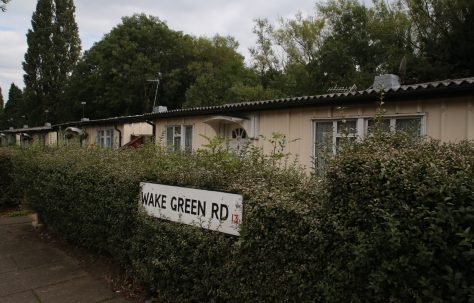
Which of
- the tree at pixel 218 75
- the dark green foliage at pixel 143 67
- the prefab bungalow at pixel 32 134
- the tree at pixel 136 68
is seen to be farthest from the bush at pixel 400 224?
the tree at pixel 136 68

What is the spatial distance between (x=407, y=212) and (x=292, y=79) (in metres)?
33.4

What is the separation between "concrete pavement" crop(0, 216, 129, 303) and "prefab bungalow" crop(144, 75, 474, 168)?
2.18m

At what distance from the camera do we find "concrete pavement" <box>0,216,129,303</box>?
4887mm

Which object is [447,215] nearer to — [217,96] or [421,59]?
[421,59]

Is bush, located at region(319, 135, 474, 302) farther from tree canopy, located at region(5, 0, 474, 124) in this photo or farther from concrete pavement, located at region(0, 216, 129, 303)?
tree canopy, located at region(5, 0, 474, 124)

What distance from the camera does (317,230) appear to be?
110 inches

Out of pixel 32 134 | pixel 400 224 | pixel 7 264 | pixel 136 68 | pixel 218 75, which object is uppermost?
pixel 136 68

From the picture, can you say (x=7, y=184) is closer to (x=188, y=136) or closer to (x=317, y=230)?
(x=188, y=136)

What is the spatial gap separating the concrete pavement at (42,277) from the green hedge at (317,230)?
56cm

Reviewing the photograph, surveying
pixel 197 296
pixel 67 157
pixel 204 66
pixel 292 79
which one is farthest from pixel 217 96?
pixel 197 296

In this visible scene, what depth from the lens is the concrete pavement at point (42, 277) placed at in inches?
192

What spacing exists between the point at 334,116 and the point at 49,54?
4509 cm

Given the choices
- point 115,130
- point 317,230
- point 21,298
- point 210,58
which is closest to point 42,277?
point 21,298

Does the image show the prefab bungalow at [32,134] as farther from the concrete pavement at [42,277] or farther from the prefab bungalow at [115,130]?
the concrete pavement at [42,277]
